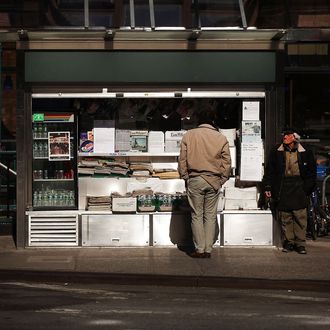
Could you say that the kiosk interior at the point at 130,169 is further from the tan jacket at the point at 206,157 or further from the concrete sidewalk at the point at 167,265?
the tan jacket at the point at 206,157

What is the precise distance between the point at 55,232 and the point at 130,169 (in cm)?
151

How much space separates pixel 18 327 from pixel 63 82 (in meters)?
4.69

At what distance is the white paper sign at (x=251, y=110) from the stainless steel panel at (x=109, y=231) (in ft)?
7.41

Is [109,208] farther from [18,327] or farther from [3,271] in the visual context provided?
[18,327]

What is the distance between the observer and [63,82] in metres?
10.4

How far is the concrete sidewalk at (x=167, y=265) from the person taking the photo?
8711 millimetres

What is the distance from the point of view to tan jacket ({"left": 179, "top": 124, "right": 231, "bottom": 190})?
32.3ft

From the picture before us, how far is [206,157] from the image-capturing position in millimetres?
9852

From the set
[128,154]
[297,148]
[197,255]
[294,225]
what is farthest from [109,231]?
[297,148]

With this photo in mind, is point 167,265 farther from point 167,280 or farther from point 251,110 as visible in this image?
point 251,110

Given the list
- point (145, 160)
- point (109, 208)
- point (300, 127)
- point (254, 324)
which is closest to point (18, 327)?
point (254, 324)

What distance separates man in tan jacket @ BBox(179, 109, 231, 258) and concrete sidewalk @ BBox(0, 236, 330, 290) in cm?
36

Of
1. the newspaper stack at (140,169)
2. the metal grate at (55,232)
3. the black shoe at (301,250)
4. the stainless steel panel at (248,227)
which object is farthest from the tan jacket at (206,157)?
the metal grate at (55,232)

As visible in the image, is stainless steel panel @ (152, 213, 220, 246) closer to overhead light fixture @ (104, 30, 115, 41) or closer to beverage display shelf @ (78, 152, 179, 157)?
beverage display shelf @ (78, 152, 179, 157)
